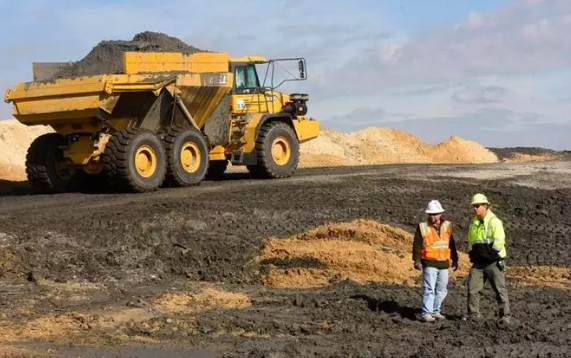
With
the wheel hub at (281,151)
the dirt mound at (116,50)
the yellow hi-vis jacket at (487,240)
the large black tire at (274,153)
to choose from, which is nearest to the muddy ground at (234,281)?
the yellow hi-vis jacket at (487,240)

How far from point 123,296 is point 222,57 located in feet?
31.6

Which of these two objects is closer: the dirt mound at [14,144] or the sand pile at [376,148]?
the dirt mound at [14,144]

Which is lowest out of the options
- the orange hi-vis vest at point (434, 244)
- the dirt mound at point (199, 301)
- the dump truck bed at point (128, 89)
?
the dirt mound at point (199, 301)

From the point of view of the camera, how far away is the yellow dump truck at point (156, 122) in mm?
17359

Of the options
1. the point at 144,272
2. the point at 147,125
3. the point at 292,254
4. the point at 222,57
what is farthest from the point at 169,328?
the point at 222,57

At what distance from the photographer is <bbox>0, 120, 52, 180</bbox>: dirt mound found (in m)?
31.5

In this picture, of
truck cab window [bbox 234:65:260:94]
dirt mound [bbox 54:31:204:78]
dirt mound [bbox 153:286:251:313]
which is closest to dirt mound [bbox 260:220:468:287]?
dirt mound [bbox 153:286:251:313]

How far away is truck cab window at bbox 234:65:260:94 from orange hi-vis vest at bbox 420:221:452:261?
37.3 feet

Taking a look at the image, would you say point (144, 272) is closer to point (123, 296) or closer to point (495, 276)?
point (123, 296)

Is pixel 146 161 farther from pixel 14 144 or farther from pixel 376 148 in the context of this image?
pixel 376 148

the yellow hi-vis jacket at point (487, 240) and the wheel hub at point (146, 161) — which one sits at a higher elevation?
the wheel hub at point (146, 161)

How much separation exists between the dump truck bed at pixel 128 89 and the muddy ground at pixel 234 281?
1.64m

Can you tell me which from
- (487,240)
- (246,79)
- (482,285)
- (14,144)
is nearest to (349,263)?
(482,285)

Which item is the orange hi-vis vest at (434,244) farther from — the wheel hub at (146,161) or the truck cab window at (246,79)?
the truck cab window at (246,79)
